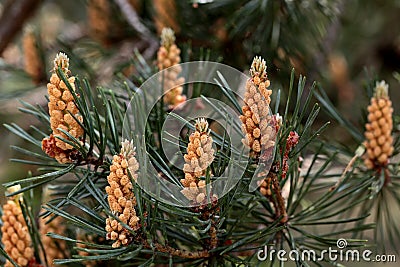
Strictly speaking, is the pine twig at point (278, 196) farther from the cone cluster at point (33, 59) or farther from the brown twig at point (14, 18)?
the brown twig at point (14, 18)

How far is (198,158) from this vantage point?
344 millimetres

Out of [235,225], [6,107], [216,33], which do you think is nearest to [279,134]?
[235,225]

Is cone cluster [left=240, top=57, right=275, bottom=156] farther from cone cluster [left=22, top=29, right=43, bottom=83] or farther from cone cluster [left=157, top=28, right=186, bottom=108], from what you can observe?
cone cluster [left=22, top=29, right=43, bottom=83]

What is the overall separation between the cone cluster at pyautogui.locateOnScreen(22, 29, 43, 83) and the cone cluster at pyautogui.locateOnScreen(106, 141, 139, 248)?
1.41ft

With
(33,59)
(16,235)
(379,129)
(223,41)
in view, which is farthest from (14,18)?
(379,129)

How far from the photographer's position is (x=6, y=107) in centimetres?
90

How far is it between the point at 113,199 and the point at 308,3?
0.43 meters

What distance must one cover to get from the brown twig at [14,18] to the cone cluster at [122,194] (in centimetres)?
52

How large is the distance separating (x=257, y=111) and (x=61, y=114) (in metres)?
0.13

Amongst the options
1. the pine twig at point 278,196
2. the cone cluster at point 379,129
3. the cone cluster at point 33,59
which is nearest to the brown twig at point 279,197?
the pine twig at point 278,196

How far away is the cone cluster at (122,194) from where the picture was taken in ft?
1.14

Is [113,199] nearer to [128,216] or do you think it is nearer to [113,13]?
[128,216]

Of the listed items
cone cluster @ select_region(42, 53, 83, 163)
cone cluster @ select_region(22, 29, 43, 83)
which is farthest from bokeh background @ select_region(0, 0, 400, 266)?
cone cluster @ select_region(42, 53, 83, 163)

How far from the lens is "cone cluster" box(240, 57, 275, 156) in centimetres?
35
